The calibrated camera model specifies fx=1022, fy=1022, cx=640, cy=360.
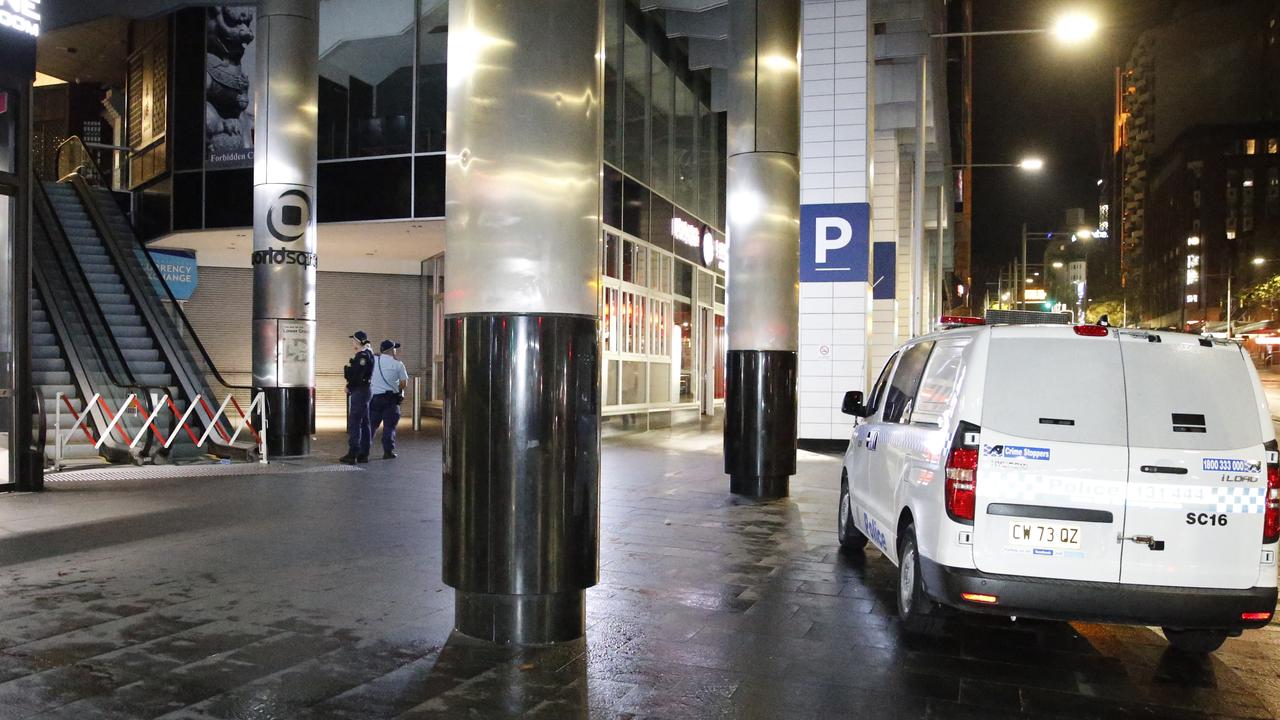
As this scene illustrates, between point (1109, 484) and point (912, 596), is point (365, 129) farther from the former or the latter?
point (1109, 484)

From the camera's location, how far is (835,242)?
1888 cm

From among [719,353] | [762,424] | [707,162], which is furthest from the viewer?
[719,353]

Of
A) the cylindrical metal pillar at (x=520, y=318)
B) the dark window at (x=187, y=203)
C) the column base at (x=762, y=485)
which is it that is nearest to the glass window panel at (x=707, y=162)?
the dark window at (x=187, y=203)

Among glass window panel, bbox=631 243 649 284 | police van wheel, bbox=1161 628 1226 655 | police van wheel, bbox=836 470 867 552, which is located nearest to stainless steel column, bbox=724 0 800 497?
police van wheel, bbox=836 470 867 552

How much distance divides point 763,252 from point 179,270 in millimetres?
17985

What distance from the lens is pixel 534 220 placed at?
19.1ft

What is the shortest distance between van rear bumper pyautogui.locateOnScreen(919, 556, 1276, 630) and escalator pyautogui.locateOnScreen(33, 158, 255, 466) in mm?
12631

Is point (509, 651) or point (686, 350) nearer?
point (509, 651)

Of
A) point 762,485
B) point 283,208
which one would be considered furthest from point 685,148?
point 762,485

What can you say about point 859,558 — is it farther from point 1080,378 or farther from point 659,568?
point 1080,378

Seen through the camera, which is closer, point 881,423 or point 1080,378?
point 1080,378

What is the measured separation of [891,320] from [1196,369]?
667 inches

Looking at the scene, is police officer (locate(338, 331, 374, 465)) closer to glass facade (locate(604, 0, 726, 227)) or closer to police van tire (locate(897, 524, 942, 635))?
glass facade (locate(604, 0, 726, 227))

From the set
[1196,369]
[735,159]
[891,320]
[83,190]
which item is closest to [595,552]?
[1196,369]
